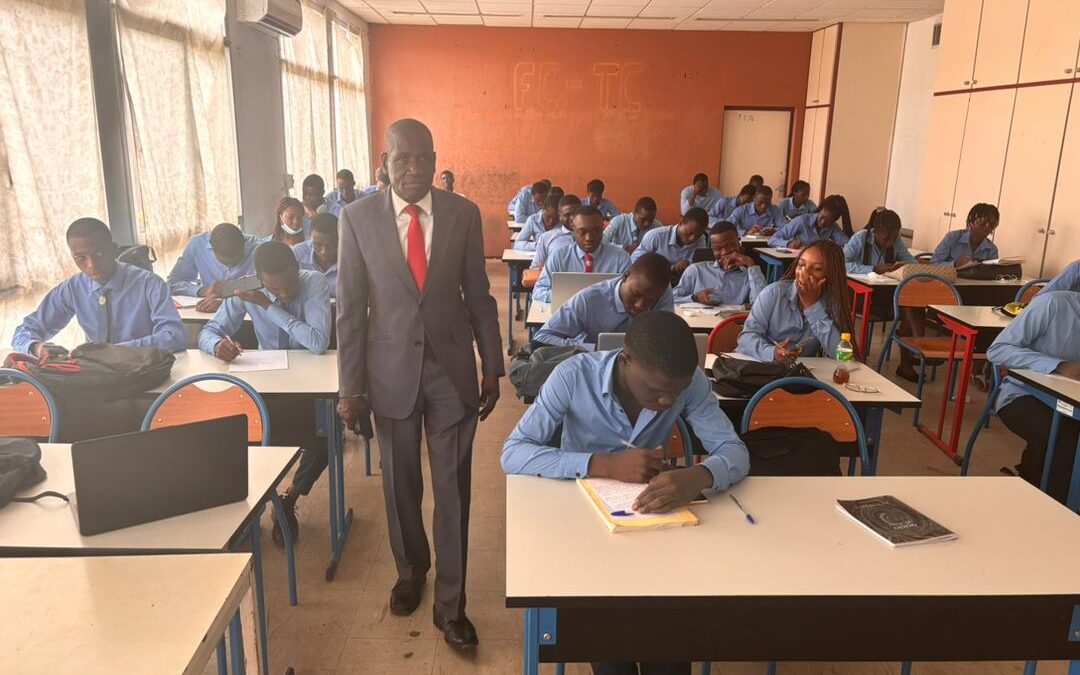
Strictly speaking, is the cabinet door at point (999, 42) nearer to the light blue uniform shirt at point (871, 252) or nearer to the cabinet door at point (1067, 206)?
the cabinet door at point (1067, 206)

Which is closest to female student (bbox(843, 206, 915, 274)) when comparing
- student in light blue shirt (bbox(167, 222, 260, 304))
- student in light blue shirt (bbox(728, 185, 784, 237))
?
student in light blue shirt (bbox(728, 185, 784, 237))

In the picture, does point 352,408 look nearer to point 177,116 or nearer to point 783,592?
point 783,592

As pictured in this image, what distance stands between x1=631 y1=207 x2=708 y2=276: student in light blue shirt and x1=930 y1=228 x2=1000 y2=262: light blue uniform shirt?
2.07 meters

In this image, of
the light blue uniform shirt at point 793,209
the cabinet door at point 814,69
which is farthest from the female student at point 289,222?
the cabinet door at point 814,69

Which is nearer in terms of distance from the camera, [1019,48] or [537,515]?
[537,515]

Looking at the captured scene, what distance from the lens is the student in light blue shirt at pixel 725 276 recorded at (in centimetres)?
491

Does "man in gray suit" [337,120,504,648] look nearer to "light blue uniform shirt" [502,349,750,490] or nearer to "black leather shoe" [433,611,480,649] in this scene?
"black leather shoe" [433,611,480,649]

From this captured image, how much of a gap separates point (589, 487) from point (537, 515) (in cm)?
18

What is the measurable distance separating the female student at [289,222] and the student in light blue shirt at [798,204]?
249 inches

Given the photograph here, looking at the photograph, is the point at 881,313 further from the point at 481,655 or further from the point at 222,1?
the point at 222,1

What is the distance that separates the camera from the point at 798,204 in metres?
9.80

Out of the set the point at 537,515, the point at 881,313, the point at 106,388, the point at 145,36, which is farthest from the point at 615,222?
the point at 537,515

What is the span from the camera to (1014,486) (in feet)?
6.97

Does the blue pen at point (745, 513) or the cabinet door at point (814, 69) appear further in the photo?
the cabinet door at point (814, 69)
